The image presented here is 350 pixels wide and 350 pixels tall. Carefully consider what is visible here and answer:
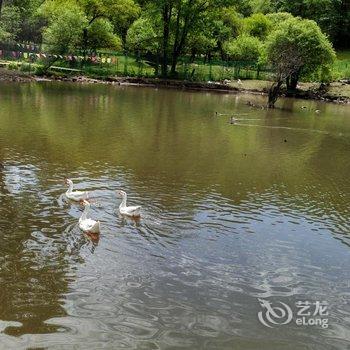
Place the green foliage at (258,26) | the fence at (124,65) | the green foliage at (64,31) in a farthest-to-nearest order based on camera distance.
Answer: the green foliage at (258,26), the fence at (124,65), the green foliage at (64,31)

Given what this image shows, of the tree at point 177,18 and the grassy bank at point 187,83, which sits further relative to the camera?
the tree at point 177,18

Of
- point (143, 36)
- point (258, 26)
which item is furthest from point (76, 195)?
point (258, 26)

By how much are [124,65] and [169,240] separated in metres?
56.3

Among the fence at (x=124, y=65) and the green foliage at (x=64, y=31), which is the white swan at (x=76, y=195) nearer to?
the fence at (x=124, y=65)

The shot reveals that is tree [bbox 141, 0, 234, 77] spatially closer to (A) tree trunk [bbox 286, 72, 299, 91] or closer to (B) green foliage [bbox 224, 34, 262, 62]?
(B) green foliage [bbox 224, 34, 262, 62]

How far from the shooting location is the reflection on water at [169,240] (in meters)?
8.55

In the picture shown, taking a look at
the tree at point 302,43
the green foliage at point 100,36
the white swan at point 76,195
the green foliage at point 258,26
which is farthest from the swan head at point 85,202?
the green foliage at point 258,26

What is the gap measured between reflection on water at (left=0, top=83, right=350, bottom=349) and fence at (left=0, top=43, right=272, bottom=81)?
1381 inches

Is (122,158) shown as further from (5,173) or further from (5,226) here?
(5,226)

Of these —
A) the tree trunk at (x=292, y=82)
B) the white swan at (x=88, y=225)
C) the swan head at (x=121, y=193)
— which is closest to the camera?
the white swan at (x=88, y=225)

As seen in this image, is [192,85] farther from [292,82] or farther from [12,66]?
[12,66]

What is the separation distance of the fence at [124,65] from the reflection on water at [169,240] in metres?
35.1

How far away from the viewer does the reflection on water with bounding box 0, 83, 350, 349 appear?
855cm

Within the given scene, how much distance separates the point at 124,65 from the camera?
6569 centimetres
